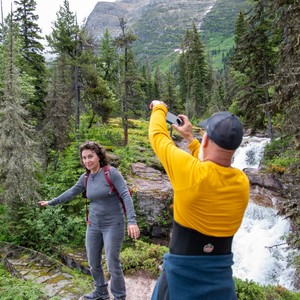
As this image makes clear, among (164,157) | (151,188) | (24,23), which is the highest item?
(24,23)

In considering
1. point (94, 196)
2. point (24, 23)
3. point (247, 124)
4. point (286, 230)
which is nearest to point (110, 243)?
point (94, 196)

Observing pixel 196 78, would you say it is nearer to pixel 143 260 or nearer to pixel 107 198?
Result: pixel 143 260

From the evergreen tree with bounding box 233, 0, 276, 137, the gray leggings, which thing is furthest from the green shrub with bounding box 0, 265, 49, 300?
the evergreen tree with bounding box 233, 0, 276, 137

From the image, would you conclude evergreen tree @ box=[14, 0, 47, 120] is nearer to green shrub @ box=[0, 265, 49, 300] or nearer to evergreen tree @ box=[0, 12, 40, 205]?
evergreen tree @ box=[0, 12, 40, 205]

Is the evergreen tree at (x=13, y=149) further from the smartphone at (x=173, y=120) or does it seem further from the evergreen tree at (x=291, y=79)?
the smartphone at (x=173, y=120)

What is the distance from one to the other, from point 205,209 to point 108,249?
2700mm

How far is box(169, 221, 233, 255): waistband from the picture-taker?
2.15 meters

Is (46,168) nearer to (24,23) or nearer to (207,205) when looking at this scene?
(24,23)

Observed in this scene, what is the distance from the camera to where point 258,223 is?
15.9 metres

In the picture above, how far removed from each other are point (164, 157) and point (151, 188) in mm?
13918

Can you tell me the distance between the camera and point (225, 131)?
2045 mm

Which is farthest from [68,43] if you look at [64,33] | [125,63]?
[125,63]

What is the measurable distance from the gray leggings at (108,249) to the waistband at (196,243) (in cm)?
237

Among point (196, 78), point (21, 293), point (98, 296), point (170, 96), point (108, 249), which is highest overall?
point (196, 78)
